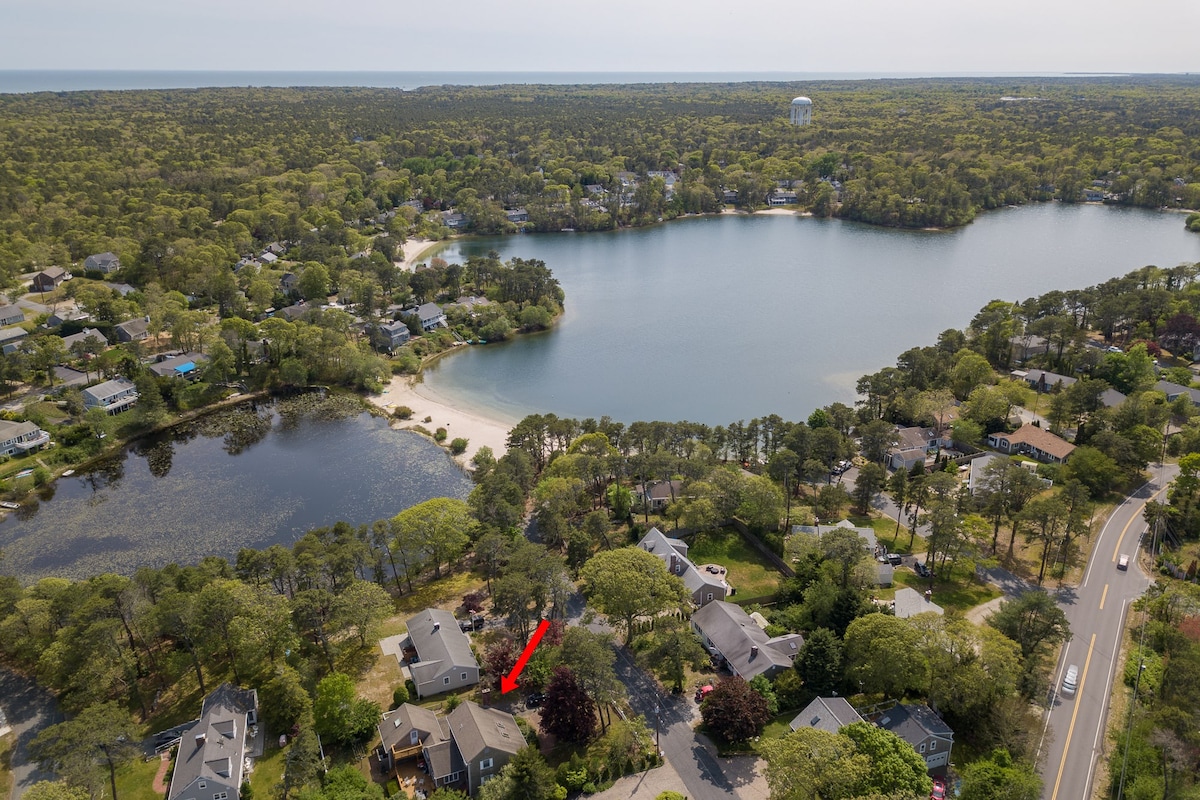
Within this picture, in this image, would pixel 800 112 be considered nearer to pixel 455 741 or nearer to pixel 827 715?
pixel 827 715

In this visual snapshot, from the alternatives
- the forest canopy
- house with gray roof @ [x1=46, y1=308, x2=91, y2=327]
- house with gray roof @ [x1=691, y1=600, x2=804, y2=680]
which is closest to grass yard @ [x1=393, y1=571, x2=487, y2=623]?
house with gray roof @ [x1=691, y1=600, x2=804, y2=680]

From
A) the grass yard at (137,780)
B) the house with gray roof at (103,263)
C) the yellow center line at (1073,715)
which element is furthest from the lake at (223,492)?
the house with gray roof at (103,263)

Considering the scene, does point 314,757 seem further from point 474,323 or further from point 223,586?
point 474,323

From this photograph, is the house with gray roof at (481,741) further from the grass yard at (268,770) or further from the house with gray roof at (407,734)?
the grass yard at (268,770)

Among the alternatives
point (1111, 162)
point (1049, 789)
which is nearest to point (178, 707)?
point (1049, 789)

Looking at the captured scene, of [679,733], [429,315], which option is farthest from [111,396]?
[679,733]
